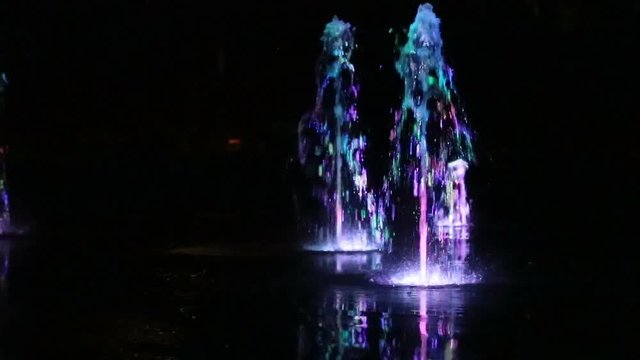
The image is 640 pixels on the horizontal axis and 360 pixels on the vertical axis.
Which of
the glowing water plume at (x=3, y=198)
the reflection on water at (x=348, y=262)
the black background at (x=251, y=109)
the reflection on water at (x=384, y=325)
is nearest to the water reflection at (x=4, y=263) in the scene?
the black background at (x=251, y=109)

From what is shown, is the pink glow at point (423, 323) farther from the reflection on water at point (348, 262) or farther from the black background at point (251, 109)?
the black background at point (251, 109)

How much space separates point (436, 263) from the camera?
14.6 metres

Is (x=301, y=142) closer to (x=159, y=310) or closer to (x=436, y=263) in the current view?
(x=436, y=263)

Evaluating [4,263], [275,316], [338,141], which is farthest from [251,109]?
[275,316]

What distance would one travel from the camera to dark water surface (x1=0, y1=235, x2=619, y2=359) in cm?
967

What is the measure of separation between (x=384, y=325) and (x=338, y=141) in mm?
11285

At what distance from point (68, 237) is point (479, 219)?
9.91 meters

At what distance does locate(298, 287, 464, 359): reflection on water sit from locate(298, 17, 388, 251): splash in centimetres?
805

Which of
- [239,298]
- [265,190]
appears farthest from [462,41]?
[239,298]

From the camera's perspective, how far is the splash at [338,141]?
21.6m

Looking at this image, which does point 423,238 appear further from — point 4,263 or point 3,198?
point 3,198

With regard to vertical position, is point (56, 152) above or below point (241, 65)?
below

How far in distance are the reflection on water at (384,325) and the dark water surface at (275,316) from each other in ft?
0.03

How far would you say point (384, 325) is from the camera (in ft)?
35.5
